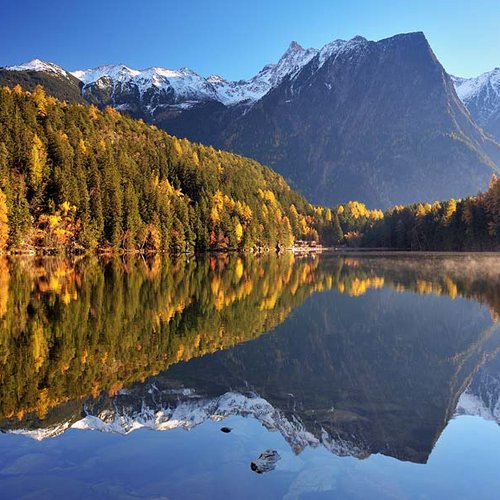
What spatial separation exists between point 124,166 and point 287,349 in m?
108

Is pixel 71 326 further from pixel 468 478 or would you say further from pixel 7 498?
pixel 468 478

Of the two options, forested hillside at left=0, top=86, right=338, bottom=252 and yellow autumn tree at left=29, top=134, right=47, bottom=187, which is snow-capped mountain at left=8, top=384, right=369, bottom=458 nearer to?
forested hillside at left=0, top=86, right=338, bottom=252

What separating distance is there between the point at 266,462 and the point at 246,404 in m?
3.95

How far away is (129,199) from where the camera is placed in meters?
108

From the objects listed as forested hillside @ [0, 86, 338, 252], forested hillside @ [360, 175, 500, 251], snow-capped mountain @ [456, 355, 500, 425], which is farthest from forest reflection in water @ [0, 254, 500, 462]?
forested hillside @ [360, 175, 500, 251]

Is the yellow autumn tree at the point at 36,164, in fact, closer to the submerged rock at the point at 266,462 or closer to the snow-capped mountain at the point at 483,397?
the snow-capped mountain at the point at 483,397

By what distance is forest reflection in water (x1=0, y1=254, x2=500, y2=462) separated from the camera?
12312mm

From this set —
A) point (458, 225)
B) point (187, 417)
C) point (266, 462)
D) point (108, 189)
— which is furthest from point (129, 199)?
point (266, 462)

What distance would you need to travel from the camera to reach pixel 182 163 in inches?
5763

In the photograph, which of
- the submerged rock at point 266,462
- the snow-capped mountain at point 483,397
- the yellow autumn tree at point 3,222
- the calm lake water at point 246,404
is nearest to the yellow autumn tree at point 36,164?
the yellow autumn tree at point 3,222

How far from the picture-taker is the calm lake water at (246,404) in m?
9.27

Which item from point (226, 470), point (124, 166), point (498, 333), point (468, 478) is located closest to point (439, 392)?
point (468, 478)

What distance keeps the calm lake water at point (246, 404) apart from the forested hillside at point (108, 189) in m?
69.5

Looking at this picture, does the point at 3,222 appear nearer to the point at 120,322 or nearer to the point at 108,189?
the point at 108,189
